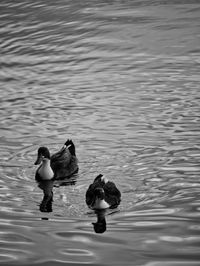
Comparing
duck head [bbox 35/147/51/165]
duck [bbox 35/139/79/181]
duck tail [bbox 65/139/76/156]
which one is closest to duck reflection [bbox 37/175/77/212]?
duck [bbox 35/139/79/181]

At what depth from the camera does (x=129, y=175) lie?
52.1 ft

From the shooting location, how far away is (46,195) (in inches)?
611

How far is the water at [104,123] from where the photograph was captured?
13070mm

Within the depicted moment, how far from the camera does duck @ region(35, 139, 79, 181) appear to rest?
54.5 ft

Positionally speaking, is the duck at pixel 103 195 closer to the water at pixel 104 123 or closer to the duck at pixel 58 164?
the water at pixel 104 123

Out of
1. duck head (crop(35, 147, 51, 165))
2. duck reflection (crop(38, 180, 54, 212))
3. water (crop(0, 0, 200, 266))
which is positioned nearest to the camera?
water (crop(0, 0, 200, 266))

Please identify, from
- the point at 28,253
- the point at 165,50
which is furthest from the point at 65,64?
the point at 28,253

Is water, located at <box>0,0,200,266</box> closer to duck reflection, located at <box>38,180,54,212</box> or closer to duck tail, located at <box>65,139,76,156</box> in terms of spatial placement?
duck reflection, located at <box>38,180,54,212</box>

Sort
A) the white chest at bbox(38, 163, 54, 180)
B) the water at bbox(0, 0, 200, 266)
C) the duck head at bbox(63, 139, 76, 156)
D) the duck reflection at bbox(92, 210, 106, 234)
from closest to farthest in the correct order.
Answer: the water at bbox(0, 0, 200, 266), the duck reflection at bbox(92, 210, 106, 234), the white chest at bbox(38, 163, 54, 180), the duck head at bbox(63, 139, 76, 156)

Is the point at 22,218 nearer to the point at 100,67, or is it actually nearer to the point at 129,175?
the point at 129,175

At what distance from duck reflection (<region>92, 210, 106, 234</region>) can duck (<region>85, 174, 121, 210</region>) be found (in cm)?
16

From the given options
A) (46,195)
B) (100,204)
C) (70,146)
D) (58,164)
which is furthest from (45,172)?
(100,204)

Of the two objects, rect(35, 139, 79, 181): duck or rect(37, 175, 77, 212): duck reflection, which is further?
rect(35, 139, 79, 181): duck

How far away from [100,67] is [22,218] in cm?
1083
